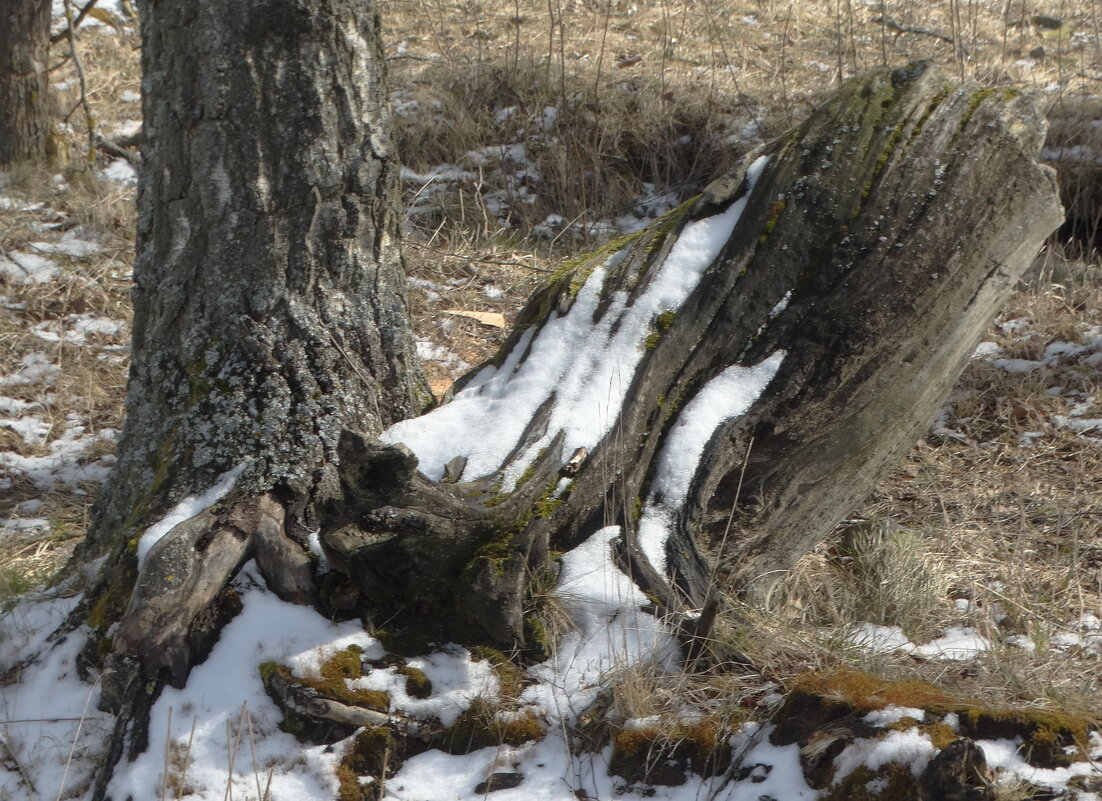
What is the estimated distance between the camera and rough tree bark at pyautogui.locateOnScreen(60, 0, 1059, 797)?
7.58ft

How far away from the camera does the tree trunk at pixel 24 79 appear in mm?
6227

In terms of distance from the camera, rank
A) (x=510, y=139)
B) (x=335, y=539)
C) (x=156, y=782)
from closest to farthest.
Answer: (x=156, y=782) < (x=335, y=539) < (x=510, y=139)

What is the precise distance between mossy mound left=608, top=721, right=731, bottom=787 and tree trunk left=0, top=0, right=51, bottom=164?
6.34 m

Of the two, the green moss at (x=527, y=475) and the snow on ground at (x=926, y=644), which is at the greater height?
the green moss at (x=527, y=475)

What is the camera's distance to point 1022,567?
3035 millimetres

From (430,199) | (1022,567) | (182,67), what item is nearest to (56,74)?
(430,199)

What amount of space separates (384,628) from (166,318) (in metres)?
→ 1.07

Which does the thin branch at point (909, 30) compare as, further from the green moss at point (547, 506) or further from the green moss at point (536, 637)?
the green moss at point (536, 637)

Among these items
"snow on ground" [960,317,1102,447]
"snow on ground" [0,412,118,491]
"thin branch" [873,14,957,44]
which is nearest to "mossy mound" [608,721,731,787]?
"snow on ground" [960,317,1102,447]

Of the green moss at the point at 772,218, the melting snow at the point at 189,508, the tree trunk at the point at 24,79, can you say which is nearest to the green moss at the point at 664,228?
the green moss at the point at 772,218

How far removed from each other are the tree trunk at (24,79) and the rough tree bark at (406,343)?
4717 mm

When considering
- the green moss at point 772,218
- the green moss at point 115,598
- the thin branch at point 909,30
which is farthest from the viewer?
the thin branch at point 909,30

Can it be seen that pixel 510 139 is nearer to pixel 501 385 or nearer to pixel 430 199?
pixel 430 199

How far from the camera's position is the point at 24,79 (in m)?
6.38
